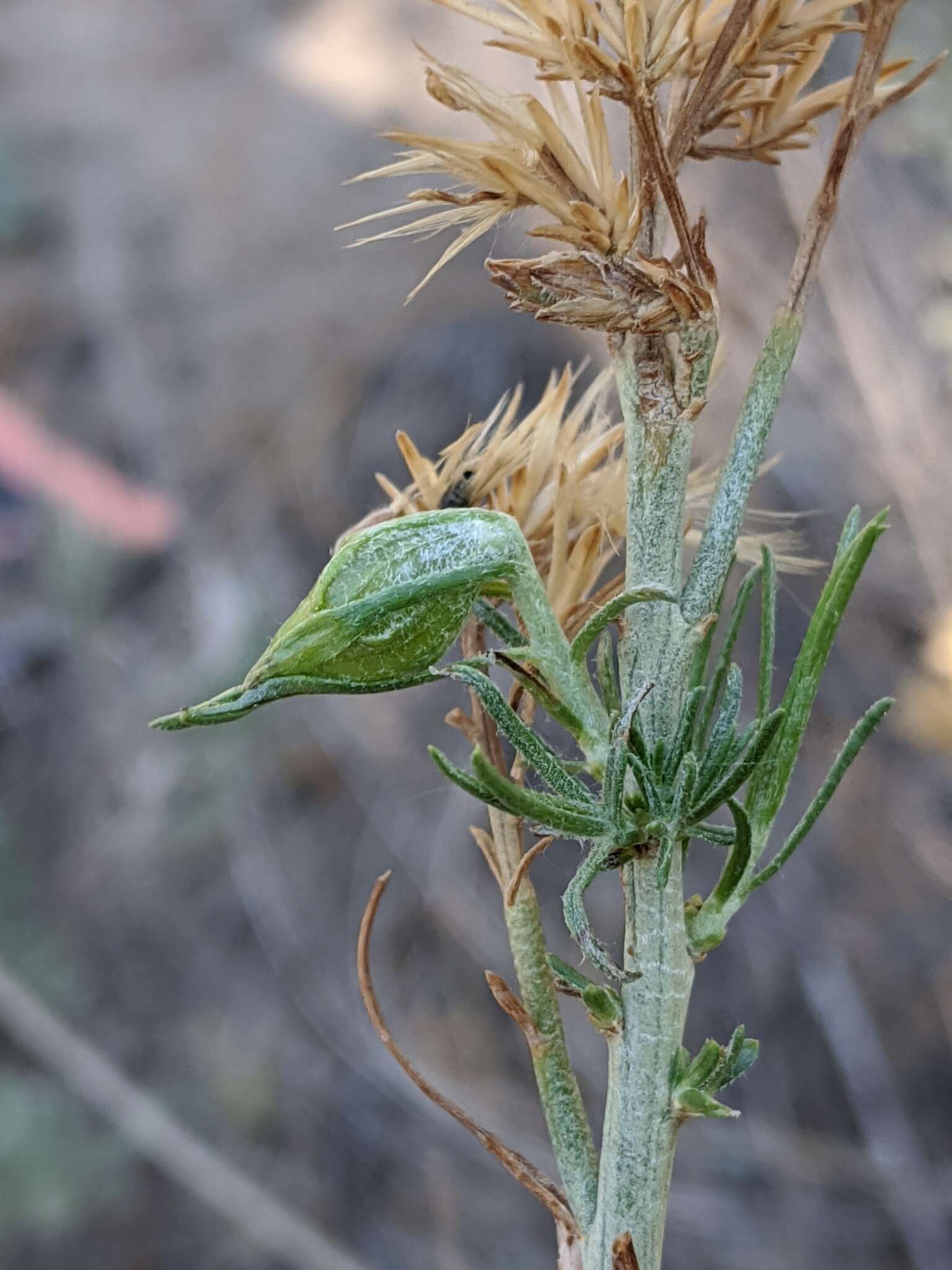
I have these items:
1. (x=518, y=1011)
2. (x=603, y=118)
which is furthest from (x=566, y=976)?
(x=603, y=118)

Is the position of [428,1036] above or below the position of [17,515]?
below

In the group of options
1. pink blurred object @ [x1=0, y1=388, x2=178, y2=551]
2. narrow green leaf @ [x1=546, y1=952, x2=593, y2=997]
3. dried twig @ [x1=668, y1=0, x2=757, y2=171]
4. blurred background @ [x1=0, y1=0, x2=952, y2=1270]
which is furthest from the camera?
pink blurred object @ [x1=0, y1=388, x2=178, y2=551]

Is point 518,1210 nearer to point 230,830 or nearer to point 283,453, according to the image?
point 230,830

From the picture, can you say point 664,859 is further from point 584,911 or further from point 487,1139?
point 487,1139

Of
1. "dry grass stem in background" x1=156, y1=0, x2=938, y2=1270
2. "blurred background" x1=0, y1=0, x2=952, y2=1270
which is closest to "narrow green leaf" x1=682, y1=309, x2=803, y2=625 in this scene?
"dry grass stem in background" x1=156, y1=0, x2=938, y2=1270

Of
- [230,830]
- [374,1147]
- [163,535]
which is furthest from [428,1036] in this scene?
[163,535]

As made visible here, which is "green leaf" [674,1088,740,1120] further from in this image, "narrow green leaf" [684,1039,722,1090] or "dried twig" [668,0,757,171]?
"dried twig" [668,0,757,171]

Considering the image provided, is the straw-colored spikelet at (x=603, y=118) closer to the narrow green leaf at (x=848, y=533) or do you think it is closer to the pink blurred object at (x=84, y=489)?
the narrow green leaf at (x=848, y=533)
